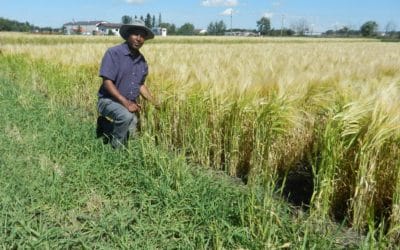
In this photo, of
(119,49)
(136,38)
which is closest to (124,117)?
(119,49)

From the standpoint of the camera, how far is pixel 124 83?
4.89 m

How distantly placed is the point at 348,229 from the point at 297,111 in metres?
1.17

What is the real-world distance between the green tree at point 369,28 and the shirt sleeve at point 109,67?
77220 mm

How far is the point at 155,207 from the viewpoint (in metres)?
3.31

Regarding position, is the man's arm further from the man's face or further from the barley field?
the man's face

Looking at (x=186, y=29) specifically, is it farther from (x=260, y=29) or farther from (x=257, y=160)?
(x=257, y=160)

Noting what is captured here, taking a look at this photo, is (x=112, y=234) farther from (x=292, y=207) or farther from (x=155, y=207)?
(x=292, y=207)

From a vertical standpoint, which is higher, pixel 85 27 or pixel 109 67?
pixel 85 27

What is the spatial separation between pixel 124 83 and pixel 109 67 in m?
0.32

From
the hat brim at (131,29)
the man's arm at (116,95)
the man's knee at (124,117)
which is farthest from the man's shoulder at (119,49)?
the man's knee at (124,117)

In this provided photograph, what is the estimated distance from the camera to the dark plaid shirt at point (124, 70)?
4.68 meters

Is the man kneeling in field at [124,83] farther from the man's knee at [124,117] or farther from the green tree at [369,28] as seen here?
the green tree at [369,28]

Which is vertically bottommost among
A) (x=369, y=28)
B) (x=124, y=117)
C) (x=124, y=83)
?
(x=124, y=117)

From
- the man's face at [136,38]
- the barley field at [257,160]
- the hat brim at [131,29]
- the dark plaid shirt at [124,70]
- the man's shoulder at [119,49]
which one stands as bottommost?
the barley field at [257,160]
